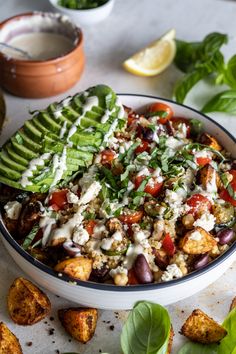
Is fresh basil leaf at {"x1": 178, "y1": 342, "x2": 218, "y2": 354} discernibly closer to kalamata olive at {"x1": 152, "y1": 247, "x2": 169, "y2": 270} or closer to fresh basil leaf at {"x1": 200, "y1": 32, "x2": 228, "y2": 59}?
kalamata olive at {"x1": 152, "y1": 247, "x2": 169, "y2": 270}

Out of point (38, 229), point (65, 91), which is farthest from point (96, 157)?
point (65, 91)

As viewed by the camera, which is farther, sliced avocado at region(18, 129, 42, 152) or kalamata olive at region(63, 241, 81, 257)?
sliced avocado at region(18, 129, 42, 152)

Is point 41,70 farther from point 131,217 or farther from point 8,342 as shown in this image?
point 8,342

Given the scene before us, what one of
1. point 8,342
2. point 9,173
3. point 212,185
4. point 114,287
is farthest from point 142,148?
point 8,342

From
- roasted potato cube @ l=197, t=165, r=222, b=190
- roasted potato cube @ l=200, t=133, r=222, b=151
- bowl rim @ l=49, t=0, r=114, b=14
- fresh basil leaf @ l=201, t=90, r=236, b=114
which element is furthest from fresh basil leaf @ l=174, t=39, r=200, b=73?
roasted potato cube @ l=197, t=165, r=222, b=190

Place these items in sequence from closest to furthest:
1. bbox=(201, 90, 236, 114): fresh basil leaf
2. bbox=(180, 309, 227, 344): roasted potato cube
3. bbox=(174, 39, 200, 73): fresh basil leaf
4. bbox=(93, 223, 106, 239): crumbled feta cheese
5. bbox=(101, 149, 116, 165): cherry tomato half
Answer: bbox=(180, 309, 227, 344): roasted potato cube, bbox=(93, 223, 106, 239): crumbled feta cheese, bbox=(101, 149, 116, 165): cherry tomato half, bbox=(201, 90, 236, 114): fresh basil leaf, bbox=(174, 39, 200, 73): fresh basil leaf
